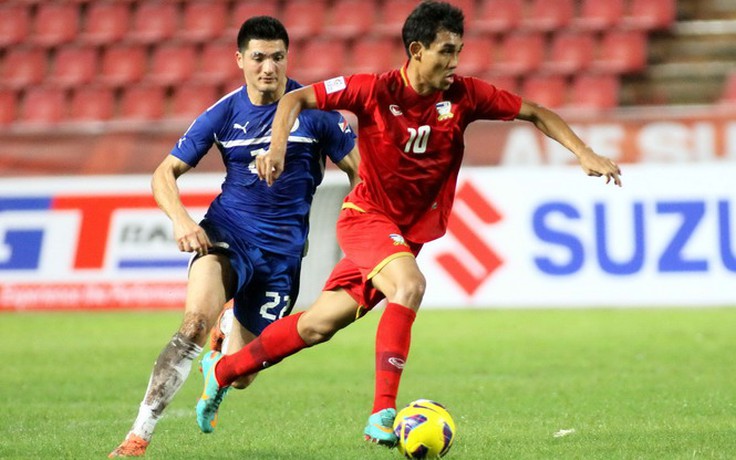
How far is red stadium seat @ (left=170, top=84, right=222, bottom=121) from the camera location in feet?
60.8

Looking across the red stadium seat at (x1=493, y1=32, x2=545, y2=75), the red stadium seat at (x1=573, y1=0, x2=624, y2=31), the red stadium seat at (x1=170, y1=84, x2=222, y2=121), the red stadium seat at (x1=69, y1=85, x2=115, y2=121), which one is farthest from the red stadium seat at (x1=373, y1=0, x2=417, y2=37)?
the red stadium seat at (x1=69, y1=85, x2=115, y2=121)

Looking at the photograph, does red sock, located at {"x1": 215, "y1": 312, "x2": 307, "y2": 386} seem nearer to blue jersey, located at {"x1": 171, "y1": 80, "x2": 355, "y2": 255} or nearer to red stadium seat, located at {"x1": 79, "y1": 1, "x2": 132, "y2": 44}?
blue jersey, located at {"x1": 171, "y1": 80, "x2": 355, "y2": 255}

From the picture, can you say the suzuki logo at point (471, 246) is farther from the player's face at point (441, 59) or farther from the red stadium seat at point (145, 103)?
the player's face at point (441, 59)

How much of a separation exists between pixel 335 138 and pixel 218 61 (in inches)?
485

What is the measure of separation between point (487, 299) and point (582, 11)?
6332 mm

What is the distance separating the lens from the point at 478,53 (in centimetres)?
1797

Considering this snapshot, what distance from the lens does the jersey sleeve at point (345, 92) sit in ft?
19.7

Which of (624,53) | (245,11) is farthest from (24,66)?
(624,53)

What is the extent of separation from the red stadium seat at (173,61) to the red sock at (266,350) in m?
13.0

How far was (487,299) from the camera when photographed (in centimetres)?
1319

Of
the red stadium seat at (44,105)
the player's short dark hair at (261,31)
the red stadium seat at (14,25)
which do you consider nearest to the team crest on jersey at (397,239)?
the player's short dark hair at (261,31)

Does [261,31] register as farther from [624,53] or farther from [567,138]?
A: [624,53]

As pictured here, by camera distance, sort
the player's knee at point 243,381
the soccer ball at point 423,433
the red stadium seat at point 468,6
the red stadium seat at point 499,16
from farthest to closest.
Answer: the red stadium seat at point 468,6
the red stadium seat at point 499,16
the player's knee at point 243,381
the soccer ball at point 423,433

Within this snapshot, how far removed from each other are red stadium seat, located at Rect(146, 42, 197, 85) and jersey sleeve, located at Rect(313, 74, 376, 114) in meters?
13.4
